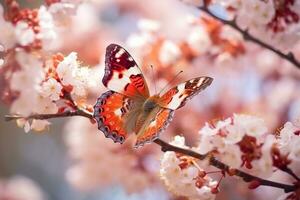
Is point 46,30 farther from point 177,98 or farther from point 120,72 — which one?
point 177,98

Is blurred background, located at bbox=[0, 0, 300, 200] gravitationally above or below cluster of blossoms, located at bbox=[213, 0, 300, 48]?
above

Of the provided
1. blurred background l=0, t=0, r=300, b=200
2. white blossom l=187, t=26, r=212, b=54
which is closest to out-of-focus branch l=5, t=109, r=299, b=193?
blurred background l=0, t=0, r=300, b=200

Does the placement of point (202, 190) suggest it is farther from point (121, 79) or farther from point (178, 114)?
point (178, 114)

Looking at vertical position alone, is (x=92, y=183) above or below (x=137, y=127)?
above

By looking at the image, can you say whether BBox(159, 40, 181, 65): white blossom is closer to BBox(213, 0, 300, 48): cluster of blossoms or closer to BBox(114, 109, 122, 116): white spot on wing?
BBox(213, 0, 300, 48): cluster of blossoms

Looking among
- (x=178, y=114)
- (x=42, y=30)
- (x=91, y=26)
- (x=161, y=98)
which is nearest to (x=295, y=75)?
(x=178, y=114)
